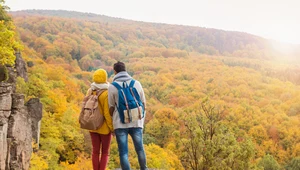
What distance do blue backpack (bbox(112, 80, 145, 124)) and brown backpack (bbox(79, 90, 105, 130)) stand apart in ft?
1.73

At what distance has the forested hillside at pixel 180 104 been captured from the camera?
1432cm

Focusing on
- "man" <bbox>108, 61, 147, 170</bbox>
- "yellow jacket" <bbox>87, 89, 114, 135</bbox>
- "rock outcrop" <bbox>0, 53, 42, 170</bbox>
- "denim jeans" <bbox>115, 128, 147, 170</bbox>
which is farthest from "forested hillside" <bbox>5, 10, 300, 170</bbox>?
"yellow jacket" <bbox>87, 89, 114, 135</bbox>

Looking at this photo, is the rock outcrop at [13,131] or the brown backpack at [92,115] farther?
the rock outcrop at [13,131]

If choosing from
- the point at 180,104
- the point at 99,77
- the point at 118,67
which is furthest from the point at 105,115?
the point at 180,104

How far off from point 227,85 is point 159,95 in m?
33.8

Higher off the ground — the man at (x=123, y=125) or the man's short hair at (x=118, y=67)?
the man's short hair at (x=118, y=67)

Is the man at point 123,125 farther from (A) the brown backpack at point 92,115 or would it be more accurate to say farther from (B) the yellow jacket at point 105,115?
(A) the brown backpack at point 92,115

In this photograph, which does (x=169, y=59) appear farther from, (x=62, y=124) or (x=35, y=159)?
(x=35, y=159)

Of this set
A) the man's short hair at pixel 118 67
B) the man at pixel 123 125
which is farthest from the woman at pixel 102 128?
the man's short hair at pixel 118 67

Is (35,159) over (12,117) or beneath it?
beneath

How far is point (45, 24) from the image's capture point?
18175cm

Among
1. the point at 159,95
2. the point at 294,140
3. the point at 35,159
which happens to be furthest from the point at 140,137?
the point at 159,95

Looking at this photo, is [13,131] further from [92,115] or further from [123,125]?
[123,125]

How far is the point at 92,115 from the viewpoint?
22.3 ft
